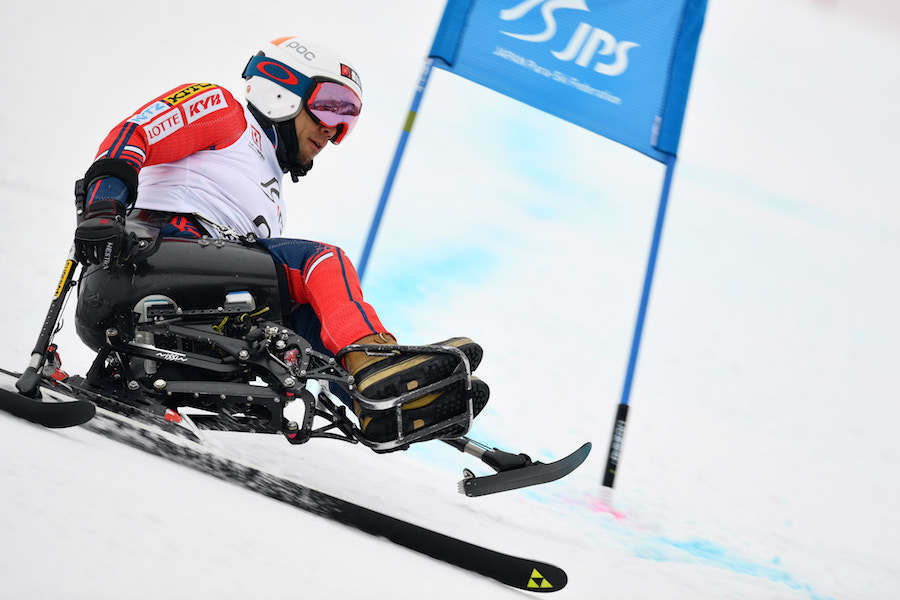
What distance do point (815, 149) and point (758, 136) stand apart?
0.63 m

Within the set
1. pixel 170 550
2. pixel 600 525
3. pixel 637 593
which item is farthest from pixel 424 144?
pixel 170 550

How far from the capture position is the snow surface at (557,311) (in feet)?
4.54

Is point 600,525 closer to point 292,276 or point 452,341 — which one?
point 452,341

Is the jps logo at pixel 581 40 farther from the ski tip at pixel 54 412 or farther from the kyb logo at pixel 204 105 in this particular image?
the ski tip at pixel 54 412

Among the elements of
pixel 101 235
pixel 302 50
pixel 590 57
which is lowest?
pixel 101 235

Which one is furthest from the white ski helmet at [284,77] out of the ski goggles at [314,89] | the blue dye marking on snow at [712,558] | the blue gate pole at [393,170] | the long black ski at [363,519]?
the blue dye marking on snow at [712,558]

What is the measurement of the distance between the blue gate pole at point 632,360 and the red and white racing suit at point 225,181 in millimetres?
1631

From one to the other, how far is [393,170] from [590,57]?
1215 millimetres

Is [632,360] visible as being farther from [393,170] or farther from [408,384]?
[408,384]

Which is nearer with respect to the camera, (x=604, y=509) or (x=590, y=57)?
(x=604, y=509)

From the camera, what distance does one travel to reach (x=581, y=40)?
3.90 m

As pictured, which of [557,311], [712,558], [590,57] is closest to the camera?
[712,558]

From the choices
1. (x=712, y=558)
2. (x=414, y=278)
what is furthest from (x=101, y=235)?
(x=414, y=278)

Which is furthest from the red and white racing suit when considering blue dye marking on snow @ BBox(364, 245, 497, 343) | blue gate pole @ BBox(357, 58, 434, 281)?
blue dye marking on snow @ BBox(364, 245, 497, 343)
